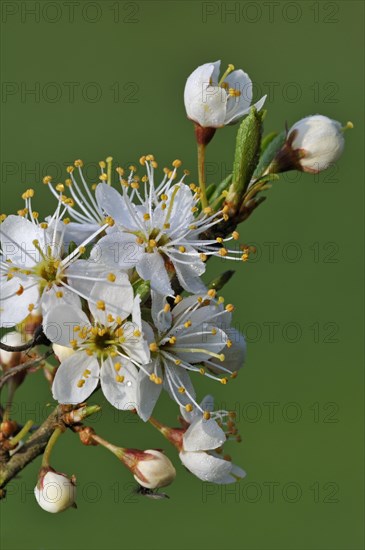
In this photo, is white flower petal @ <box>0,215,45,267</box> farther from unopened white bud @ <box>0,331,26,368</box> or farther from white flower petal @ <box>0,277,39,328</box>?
unopened white bud @ <box>0,331,26,368</box>

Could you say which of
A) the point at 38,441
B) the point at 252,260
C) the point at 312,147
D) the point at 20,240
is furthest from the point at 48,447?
the point at 252,260

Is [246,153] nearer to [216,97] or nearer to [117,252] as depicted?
[216,97]

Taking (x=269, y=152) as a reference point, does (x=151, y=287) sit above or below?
below

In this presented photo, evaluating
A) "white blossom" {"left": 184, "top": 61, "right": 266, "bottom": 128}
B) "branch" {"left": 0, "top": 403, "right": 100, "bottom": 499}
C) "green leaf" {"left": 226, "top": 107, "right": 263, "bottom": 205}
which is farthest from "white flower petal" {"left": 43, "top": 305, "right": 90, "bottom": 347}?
"white blossom" {"left": 184, "top": 61, "right": 266, "bottom": 128}

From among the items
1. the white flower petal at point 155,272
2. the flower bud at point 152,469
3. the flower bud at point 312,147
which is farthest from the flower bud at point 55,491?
the flower bud at point 312,147

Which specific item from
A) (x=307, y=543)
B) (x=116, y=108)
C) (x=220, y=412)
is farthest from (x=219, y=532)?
(x=116, y=108)

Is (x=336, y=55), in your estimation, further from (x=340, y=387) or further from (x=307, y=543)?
(x=307, y=543)
